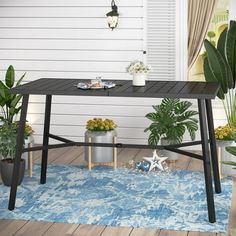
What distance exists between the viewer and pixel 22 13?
741 cm

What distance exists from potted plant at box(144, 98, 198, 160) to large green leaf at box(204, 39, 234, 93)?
45cm

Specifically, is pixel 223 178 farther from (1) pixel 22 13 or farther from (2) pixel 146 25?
(1) pixel 22 13

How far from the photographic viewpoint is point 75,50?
290 inches

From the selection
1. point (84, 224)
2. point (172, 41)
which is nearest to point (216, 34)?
point (172, 41)

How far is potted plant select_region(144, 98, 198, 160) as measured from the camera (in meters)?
6.57

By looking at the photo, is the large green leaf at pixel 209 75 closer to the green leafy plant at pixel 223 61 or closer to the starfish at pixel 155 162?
the green leafy plant at pixel 223 61

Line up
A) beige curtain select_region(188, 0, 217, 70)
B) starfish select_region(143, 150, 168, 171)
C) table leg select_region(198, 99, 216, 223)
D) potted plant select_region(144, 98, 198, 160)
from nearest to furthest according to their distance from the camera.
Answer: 1. table leg select_region(198, 99, 216, 223)
2. starfish select_region(143, 150, 168, 171)
3. potted plant select_region(144, 98, 198, 160)
4. beige curtain select_region(188, 0, 217, 70)

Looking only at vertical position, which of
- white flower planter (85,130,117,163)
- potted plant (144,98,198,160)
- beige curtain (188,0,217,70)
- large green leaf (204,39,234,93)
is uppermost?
beige curtain (188,0,217,70)

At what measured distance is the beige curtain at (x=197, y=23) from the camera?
23.0 ft

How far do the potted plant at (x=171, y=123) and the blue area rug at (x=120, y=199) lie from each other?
1.57 feet

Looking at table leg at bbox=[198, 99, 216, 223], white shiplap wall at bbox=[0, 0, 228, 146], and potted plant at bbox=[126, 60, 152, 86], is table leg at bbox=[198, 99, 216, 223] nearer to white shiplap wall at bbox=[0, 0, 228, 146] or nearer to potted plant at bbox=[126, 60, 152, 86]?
potted plant at bbox=[126, 60, 152, 86]

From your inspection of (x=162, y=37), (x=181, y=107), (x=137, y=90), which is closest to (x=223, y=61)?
(x=181, y=107)

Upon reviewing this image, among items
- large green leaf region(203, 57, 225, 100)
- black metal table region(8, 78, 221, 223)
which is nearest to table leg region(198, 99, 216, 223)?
black metal table region(8, 78, 221, 223)

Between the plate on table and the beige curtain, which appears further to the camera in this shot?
the beige curtain
